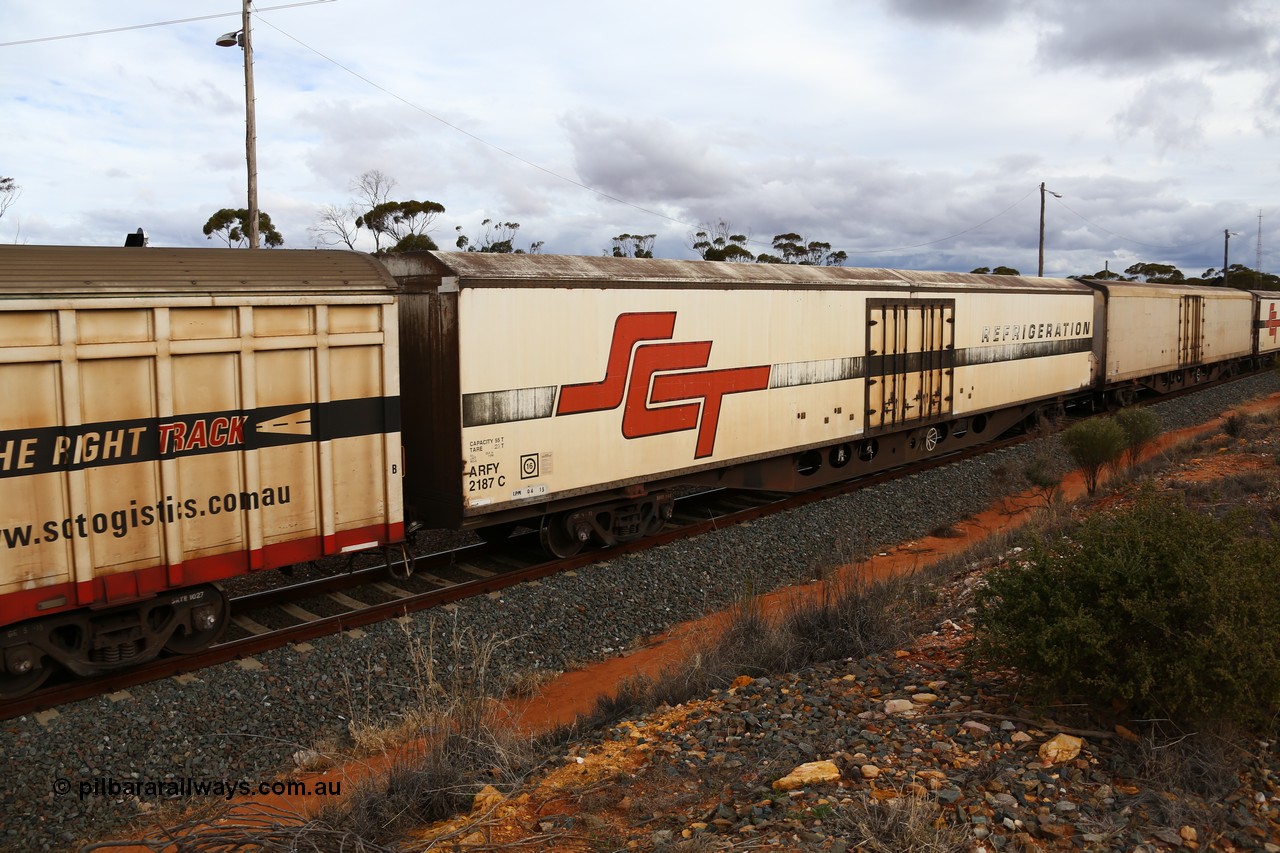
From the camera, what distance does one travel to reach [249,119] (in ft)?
47.7

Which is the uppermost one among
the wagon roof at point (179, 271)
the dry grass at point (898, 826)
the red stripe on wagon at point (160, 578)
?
the wagon roof at point (179, 271)

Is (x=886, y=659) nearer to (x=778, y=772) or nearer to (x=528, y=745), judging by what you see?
(x=778, y=772)

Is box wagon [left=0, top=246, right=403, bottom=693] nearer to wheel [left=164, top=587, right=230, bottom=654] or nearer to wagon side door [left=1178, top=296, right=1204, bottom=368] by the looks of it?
wheel [left=164, top=587, right=230, bottom=654]

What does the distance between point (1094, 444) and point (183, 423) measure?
13383 mm

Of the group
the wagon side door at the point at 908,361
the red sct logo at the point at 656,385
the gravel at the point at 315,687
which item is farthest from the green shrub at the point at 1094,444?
the red sct logo at the point at 656,385

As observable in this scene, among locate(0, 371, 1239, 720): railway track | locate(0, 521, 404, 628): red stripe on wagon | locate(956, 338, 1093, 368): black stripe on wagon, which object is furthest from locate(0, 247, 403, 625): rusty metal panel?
locate(956, 338, 1093, 368): black stripe on wagon

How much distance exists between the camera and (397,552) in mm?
10695

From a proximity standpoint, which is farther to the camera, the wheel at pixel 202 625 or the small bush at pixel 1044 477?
the small bush at pixel 1044 477

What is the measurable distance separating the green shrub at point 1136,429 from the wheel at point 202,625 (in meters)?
15.1

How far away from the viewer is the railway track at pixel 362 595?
23.4ft

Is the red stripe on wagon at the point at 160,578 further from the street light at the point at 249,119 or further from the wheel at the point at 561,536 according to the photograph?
the street light at the point at 249,119

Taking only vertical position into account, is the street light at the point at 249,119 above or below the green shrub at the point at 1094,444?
above

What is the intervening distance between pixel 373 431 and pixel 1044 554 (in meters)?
5.93

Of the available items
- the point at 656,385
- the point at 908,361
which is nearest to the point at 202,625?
the point at 656,385
